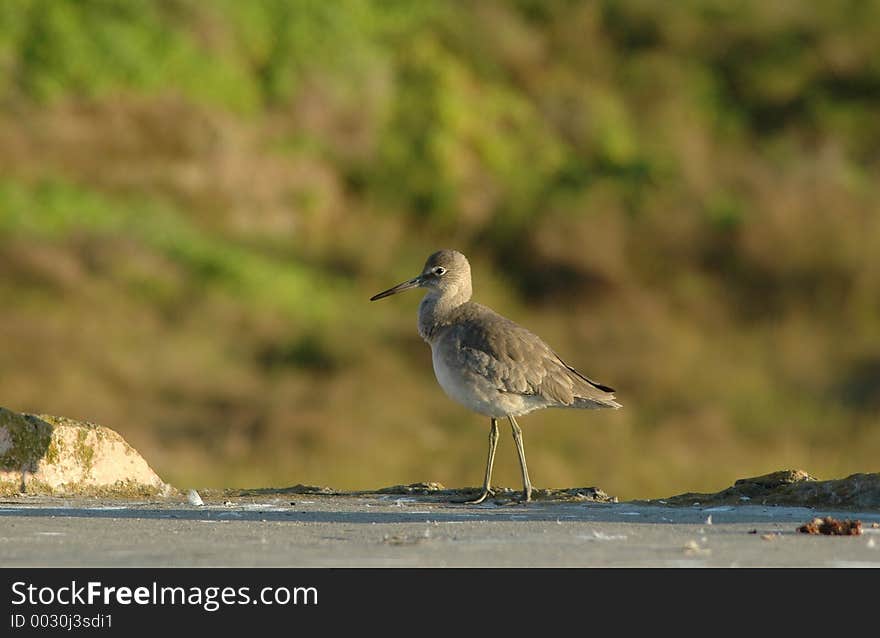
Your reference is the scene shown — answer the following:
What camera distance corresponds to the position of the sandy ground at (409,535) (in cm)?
688

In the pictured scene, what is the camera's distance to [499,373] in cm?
1027

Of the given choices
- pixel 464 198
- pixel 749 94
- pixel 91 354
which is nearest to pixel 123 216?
pixel 91 354

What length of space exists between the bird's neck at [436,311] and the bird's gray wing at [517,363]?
290 millimetres

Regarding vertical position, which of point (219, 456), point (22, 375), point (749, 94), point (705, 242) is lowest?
point (219, 456)

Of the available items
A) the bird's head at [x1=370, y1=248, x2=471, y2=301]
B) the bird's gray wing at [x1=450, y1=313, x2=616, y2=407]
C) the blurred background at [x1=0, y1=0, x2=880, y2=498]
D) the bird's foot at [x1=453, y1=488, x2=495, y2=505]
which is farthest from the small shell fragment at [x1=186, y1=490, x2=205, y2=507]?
the blurred background at [x1=0, y1=0, x2=880, y2=498]

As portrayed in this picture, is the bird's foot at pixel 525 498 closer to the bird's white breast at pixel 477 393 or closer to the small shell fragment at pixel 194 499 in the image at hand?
the bird's white breast at pixel 477 393

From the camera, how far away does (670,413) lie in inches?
805


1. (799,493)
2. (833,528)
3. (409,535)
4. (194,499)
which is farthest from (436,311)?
(833,528)

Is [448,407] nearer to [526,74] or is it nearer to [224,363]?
[224,363]

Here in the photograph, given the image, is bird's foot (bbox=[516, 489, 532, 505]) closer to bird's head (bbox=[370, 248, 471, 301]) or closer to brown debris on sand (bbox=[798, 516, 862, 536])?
bird's head (bbox=[370, 248, 471, 301])

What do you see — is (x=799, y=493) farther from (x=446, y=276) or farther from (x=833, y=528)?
(x=446, y=276)

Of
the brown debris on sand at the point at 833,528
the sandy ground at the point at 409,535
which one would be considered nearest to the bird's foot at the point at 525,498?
the sandy ground at the point at 409,535

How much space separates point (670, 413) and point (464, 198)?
6.30 metres

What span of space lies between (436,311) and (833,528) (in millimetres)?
3934
